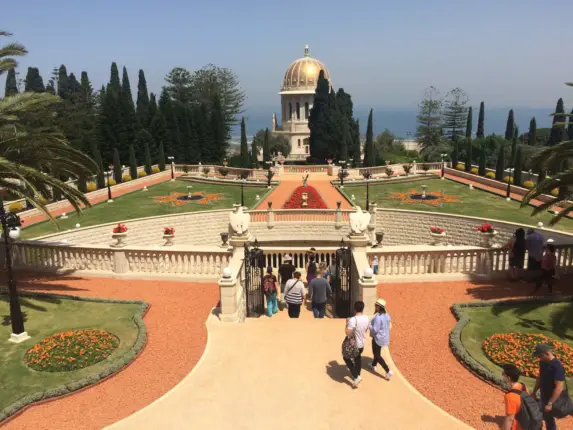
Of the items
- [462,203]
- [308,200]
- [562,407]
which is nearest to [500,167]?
[462,203]

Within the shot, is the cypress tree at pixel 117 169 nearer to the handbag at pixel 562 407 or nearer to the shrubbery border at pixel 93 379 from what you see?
the shrubbery border at pixel 93 379

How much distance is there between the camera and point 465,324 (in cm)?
1146

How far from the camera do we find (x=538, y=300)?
41.1 ft

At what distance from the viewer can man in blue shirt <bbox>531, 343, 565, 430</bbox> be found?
680 centimetres

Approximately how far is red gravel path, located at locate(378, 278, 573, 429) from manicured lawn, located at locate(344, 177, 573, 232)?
15.5 metres

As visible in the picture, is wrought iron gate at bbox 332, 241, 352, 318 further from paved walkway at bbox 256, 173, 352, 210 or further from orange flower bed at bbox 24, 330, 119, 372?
paved walkway at bbox 256, 173, 352, 210

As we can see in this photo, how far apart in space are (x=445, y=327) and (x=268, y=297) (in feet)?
15.6

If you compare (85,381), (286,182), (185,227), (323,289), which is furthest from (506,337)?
(286,182)

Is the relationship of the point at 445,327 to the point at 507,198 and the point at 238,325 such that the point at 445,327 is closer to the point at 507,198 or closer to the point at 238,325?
the point at 238,325

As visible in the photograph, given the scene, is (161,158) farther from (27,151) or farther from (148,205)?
(27,151)

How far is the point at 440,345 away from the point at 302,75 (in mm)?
94256

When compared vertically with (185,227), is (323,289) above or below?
above

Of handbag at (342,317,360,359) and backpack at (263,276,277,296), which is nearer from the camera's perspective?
handbag at (342,317,360,359)

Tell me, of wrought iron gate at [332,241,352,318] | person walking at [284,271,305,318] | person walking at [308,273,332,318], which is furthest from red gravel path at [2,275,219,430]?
wrought iron gate at [332,241,352,318]
